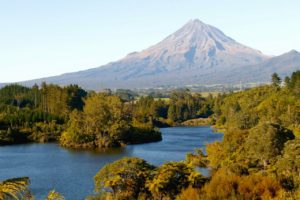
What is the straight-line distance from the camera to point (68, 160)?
48125mm

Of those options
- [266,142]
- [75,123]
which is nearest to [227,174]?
[266,142]

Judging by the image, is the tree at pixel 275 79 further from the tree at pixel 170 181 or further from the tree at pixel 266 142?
the tree at pixel 170 181

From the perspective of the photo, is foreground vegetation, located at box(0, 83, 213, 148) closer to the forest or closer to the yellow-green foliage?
the forest

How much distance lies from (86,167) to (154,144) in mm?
20613

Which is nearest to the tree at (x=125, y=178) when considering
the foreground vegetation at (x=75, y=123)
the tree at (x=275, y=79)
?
the foreground vegetation at (x=75, y=123)

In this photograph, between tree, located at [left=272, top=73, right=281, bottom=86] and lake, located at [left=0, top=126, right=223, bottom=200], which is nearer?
lake, located at [left=0, top=126, right=223, bottom=200]

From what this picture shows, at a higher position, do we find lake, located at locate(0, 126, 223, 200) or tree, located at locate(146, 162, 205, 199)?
tree, located at locate(146, 162, 205, 199)

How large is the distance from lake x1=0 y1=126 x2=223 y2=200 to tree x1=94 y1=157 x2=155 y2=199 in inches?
263

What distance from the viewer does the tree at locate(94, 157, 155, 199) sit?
23.8 meters

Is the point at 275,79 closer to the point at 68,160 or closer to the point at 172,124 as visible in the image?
the point at 172,124

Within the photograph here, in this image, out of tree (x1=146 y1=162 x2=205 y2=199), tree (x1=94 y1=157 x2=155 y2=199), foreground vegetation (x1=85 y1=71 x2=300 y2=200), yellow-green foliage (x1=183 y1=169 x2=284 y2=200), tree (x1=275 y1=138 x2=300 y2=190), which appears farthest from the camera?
tree (x1=275 y1=138 x2=300 y2=190)

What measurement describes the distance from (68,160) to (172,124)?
52354mm

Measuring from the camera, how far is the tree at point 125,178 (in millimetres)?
23750

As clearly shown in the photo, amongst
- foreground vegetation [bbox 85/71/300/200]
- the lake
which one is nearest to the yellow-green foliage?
foreground vegetation [bbox 85/71/300/200]
